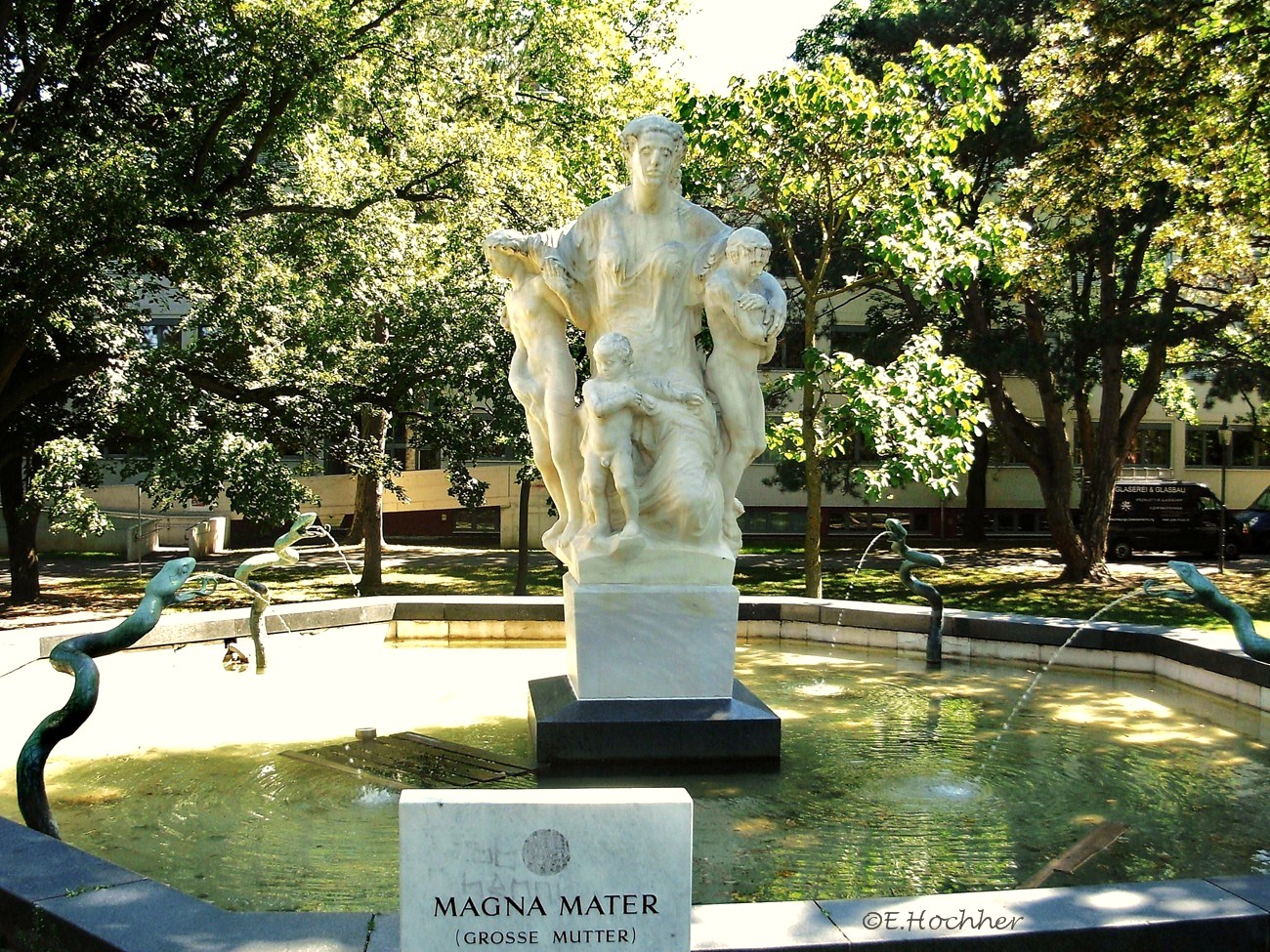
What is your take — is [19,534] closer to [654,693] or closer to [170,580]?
[170,580]

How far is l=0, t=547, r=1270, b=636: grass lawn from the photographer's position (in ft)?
57.9

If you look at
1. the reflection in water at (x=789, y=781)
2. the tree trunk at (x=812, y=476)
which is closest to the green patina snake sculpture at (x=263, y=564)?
the reflection in water at (x=789, y=781)

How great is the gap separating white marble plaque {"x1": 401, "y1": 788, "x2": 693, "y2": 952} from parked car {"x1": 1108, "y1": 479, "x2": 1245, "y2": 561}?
25142mm

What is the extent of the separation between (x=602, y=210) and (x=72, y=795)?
3.91m

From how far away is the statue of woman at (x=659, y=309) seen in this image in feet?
21.1

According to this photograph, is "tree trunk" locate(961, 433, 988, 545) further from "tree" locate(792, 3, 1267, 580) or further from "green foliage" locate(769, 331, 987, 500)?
"green foliage" locate(769, 331, 987, 500)

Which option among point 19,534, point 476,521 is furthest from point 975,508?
point 19,534

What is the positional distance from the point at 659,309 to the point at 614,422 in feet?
2.40

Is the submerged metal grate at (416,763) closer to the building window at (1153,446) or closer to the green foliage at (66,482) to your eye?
the green foliage at (66,482)

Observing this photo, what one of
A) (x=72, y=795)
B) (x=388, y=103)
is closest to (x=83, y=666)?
(x=72, y=795)

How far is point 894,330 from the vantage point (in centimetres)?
2261

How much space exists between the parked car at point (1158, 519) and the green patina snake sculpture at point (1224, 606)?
21093mm

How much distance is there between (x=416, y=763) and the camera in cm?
621

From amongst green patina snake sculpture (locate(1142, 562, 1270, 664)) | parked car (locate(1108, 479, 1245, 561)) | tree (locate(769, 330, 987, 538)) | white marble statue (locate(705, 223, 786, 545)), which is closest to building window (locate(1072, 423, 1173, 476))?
parked car (locate(1108, 479, 1245, 561))
